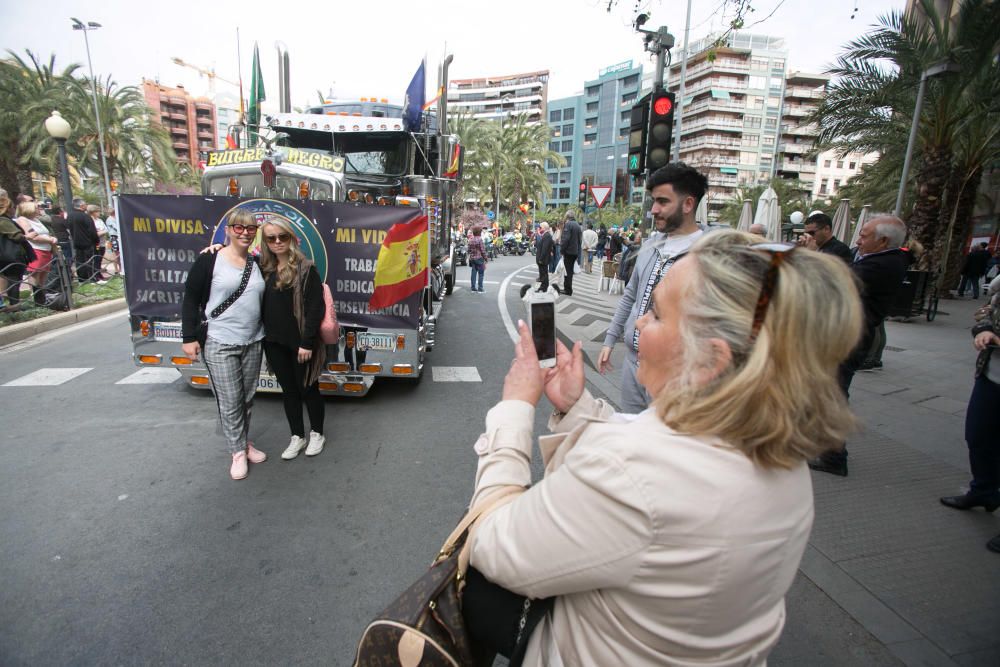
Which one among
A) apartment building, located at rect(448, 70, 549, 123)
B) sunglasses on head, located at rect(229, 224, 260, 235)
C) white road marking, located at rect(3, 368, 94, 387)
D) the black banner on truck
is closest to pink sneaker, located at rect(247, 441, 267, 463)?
the black banner on truck

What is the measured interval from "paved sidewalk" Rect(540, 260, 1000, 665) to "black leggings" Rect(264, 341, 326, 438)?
3214mm

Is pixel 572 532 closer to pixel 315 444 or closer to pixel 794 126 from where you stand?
pixel 315 444

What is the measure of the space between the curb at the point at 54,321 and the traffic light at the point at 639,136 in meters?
9.22

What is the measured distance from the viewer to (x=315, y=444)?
14.1 feet

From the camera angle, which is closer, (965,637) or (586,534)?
(586,534)

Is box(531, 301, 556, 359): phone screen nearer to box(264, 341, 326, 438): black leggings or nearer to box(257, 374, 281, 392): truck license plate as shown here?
box(264, 341, 326, 438): black leggings

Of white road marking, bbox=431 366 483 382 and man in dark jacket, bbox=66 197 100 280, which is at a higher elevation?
man in dark jacket, bbox=66 197 100 280

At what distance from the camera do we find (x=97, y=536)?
3.11 meters

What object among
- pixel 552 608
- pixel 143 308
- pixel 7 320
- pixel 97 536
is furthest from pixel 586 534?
pixel 7 320

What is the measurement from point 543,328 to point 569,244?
39.8 feet

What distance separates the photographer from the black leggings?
13.1ft

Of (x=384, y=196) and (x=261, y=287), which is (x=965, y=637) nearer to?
(x=261, y=287)

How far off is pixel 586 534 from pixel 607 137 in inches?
3847

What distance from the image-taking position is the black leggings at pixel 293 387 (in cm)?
399
